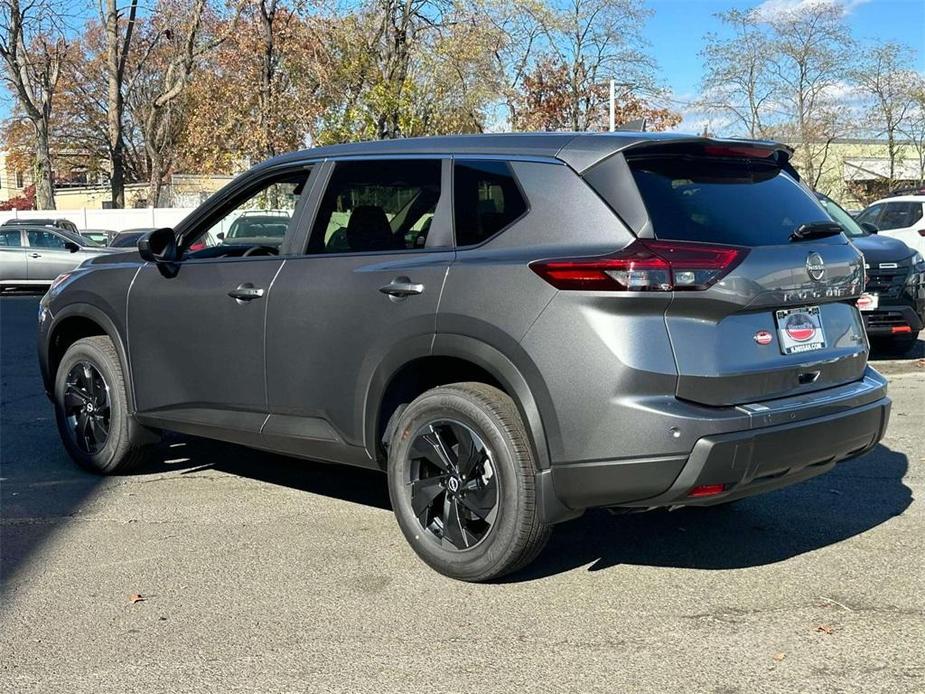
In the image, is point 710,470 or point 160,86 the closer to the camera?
point 710,470

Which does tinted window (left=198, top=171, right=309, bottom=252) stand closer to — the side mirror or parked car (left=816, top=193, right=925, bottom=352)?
the side mirror

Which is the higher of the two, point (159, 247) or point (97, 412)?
point (159, 247)

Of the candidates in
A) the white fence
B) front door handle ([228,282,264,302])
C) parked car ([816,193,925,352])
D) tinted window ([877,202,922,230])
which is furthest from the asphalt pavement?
the white fence

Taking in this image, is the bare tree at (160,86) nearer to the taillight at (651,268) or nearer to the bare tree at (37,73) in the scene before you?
the bare tree at (37,73)

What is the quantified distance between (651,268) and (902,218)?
520 inches

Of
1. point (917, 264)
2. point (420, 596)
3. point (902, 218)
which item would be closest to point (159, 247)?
point (420, 596)

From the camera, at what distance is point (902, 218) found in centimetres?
1543

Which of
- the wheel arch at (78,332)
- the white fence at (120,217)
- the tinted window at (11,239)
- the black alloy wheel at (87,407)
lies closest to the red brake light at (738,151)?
the wheel arch at (78,332)

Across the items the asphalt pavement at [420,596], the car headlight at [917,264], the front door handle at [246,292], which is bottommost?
the asphalt pavement at [420,596]

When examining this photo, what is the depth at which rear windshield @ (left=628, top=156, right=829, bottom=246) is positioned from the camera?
12.9 feet

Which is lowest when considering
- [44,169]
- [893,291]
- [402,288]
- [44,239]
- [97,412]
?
[97,412]

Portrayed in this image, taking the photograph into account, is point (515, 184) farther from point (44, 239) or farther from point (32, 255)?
point (44, 239)

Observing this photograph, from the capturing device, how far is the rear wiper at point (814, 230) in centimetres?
422

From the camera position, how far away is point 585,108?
42.0m
